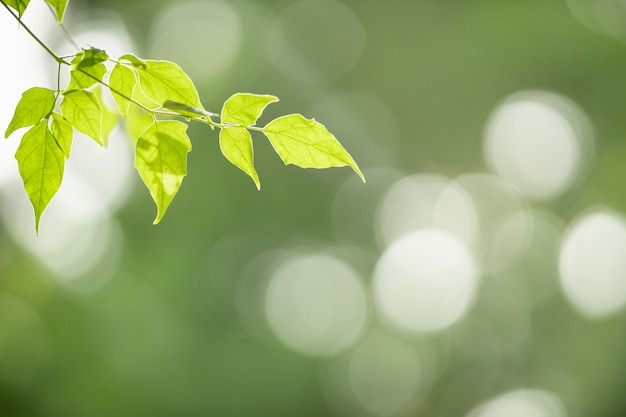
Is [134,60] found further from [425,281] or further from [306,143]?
[425,281]

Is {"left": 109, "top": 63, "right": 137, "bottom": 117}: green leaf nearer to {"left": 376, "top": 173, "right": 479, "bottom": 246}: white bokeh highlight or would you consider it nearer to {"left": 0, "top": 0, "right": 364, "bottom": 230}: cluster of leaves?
{"left": 0, "top": 0, "right": 364, "bottom": 230}: cluster of leaves

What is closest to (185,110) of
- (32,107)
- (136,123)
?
(32,107)

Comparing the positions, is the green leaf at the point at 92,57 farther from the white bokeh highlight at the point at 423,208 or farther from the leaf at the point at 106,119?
the white bokeh highlight at the point at 423,208

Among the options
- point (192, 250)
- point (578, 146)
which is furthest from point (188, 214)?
point (578, 146)

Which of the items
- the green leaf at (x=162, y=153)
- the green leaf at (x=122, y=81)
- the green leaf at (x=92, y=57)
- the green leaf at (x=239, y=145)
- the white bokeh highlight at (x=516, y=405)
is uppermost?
the white bokeh highlight at (x=516, y=405)

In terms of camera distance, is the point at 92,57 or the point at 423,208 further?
the point at 423,208

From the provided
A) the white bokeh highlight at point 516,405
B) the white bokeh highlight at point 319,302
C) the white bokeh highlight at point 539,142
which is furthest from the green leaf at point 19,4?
the white bokeh highlight at point 516,405
